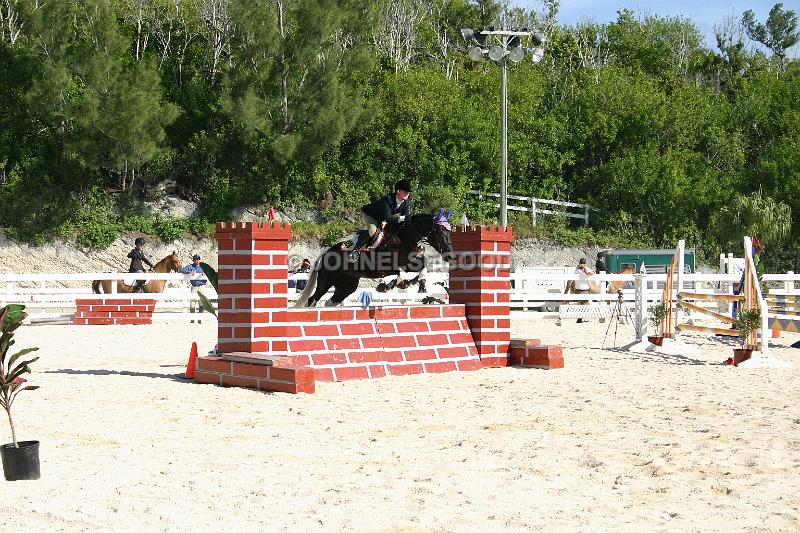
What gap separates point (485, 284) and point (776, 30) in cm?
7243

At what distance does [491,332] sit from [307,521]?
6.66 m

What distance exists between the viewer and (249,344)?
31.0ft

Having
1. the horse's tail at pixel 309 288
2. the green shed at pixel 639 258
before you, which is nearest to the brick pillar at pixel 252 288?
the horse's tail at pixel 309 288

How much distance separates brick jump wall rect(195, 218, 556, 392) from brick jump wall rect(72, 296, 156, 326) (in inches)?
431

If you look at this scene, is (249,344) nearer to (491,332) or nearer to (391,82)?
(491,332)

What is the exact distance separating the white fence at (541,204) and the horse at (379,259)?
2573cm

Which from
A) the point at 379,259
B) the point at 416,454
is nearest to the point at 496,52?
the point at 379,259

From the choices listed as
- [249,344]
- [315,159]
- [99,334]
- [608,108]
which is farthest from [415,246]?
[608,108]

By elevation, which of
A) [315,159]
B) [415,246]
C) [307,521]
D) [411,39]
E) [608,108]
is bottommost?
[307,521]

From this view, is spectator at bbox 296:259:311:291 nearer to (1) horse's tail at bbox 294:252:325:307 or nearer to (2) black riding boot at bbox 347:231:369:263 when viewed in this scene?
(1) horse's tail at bbox 294:252:325:307

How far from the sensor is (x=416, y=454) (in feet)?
20.4

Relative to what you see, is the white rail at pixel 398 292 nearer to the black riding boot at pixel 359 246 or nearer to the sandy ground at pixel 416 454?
the black riding boot at pixel 359 246

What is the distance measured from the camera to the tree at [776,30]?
247ft

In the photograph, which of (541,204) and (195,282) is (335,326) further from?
(541,204)
